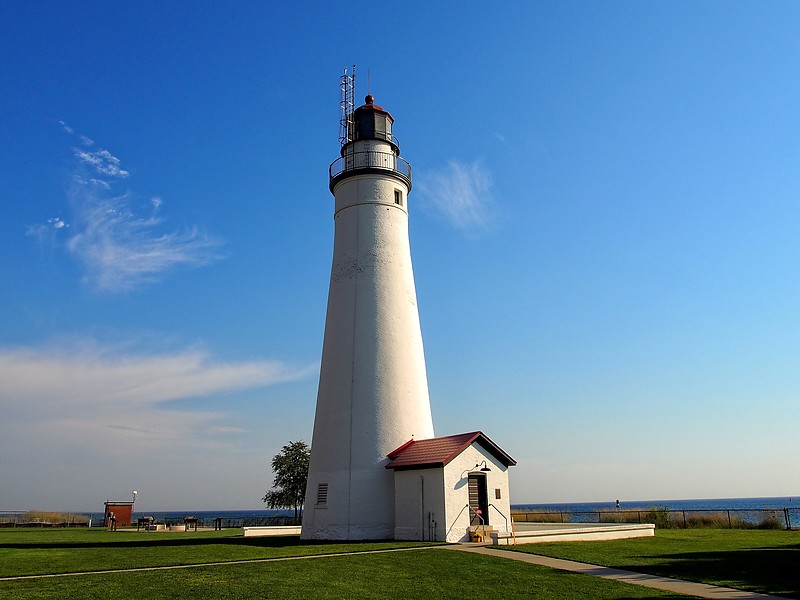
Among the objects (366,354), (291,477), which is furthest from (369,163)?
(291,477)

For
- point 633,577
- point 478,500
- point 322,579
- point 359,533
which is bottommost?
point 633,577

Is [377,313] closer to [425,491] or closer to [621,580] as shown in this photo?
[425,491]

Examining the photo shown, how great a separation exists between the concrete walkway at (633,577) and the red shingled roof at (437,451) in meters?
4.26

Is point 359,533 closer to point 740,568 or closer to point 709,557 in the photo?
point 709,557

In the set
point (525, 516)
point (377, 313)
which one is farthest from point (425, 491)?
point (525, 516)

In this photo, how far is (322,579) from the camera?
13.6 meters

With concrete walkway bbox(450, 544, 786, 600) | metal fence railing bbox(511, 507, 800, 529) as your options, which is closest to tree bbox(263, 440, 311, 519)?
metal fence railing bbox(511, 507, 800, 529)

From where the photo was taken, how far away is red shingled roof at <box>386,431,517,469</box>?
2331 cm

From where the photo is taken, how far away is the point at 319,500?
25.6 m

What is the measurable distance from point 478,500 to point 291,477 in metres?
25.2

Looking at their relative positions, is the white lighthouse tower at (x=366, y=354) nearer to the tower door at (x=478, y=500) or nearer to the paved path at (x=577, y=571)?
the tower door at (x=478, y=500)

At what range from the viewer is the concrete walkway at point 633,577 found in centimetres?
1193

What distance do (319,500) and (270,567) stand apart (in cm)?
1010

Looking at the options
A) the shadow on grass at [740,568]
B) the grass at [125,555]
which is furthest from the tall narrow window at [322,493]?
the shadow on grass at [740,568]
